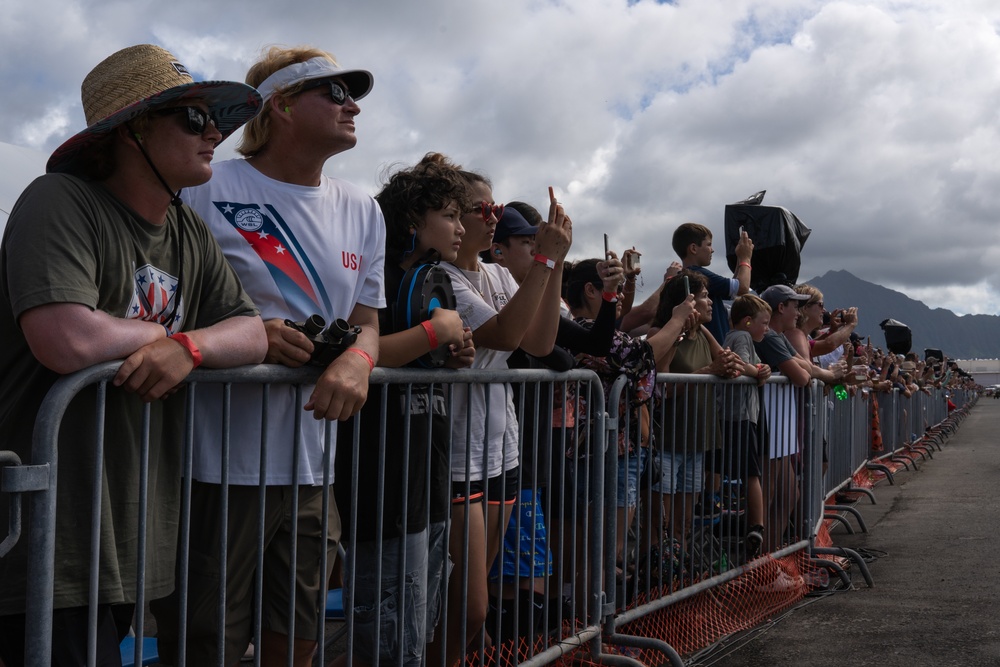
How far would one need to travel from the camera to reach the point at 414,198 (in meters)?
3.49

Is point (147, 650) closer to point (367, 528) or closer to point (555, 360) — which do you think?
point (367, 528)

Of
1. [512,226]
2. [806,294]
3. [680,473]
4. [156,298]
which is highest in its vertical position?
[806,294]

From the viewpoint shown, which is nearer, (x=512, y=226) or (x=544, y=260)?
(x=544, y=260)

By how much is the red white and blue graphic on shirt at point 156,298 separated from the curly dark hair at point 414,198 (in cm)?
118

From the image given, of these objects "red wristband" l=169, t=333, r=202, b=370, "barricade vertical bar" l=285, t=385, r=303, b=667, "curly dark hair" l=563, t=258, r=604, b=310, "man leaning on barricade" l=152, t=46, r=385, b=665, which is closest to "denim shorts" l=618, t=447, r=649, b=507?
"curly dark hair" l=563, t=258, r=604, b=310

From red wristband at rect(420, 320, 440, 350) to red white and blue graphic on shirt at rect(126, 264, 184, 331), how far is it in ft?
2.72

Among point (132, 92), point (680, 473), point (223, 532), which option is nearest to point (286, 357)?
point (223, 532)

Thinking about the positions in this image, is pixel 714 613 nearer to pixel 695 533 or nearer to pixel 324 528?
pixel 695 533

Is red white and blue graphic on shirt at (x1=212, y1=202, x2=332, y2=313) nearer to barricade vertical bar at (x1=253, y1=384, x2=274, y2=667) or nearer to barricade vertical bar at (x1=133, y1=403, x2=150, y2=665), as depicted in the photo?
barricade vertical bar at (x1=253, y1=384, x2=274, y2=667)

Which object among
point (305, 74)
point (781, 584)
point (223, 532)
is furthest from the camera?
point (781, 584)

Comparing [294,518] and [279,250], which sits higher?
[279,250]

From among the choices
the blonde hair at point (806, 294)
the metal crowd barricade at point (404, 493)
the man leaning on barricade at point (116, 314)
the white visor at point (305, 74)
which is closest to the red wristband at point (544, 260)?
the metal crowd barricade at point (404, 493)

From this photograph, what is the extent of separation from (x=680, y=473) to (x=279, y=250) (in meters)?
3.15

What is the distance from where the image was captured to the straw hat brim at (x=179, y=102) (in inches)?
87.9
